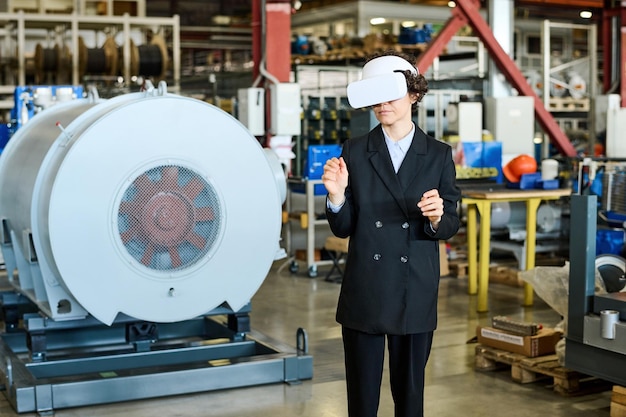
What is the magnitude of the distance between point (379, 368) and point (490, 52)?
8466mm

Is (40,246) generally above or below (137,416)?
above

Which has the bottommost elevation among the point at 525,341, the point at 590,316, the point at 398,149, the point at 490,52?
the point at 525,341

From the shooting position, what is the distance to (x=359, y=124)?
31.4 feet

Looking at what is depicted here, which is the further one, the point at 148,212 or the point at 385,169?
the point at 148,212

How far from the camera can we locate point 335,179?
3.13 m

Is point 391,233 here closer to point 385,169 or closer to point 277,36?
point 385,169

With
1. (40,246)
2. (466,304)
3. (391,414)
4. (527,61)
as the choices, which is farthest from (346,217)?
(527,61)

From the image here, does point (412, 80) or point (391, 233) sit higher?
point (412, 80)

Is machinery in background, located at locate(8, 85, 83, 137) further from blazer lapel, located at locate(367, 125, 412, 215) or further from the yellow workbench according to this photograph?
blazer lapel, located at locate(367, 125, 412, 215)

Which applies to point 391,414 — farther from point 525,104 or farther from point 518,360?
point 525,104

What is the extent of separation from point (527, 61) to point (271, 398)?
687 inches

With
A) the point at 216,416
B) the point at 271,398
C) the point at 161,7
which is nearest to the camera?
the point at 216,416

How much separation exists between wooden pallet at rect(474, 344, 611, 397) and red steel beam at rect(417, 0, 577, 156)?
18.7 ft

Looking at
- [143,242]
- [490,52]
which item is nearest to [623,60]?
[490,52]
